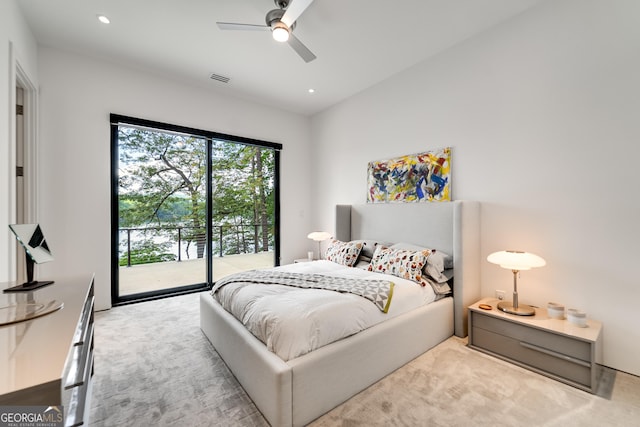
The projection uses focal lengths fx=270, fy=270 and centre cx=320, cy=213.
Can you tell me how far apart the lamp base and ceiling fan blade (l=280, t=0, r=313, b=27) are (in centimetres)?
298

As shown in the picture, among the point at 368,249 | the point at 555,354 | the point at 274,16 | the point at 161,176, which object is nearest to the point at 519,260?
the point at 555,354

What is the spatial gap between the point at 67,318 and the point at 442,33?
12.2ft

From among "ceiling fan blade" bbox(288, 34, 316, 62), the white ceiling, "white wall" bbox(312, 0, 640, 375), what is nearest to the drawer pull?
"white wall" bbox(312, 0, 640, 375)

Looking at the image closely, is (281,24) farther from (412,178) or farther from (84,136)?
(84,136)

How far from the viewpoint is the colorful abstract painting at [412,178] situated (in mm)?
3164

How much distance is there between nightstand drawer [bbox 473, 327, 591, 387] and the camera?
191 cm

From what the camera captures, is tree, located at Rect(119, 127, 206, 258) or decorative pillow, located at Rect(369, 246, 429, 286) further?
tree, located at Rect(119, 127, 206, 258)

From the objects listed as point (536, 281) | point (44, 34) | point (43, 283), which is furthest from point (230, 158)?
point (536, 281)

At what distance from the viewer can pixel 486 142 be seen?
2826 millimetres

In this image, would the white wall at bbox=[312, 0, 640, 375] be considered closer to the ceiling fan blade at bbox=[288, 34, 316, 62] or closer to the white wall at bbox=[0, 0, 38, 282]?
the ceiling fan blade at bbox=[288, 34, 316, 62]

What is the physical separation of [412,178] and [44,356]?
11.2ft

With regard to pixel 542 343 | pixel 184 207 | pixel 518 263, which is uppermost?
pixel 184 207

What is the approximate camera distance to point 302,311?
5.89 feet

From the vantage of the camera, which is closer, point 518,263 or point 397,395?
point 397,395
